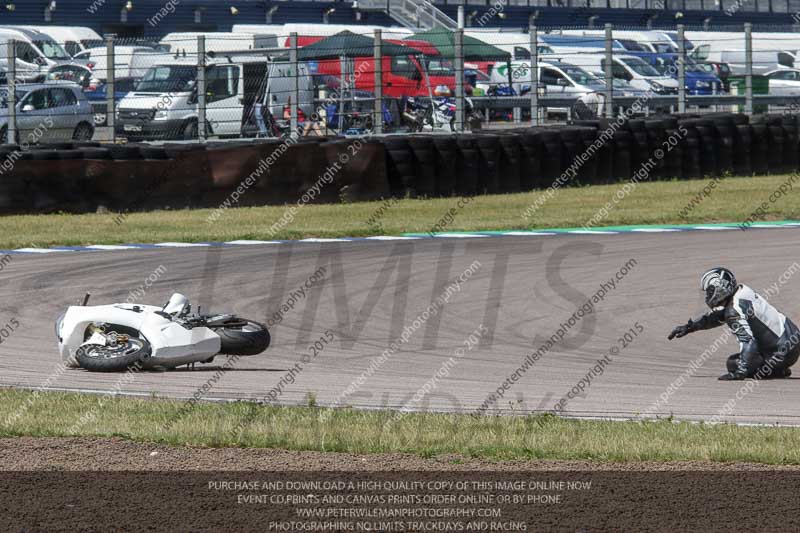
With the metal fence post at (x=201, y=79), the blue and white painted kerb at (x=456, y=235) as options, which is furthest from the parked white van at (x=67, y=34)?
the blue and white painted kerb at (x=456, y=235)

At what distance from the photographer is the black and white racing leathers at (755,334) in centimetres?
877

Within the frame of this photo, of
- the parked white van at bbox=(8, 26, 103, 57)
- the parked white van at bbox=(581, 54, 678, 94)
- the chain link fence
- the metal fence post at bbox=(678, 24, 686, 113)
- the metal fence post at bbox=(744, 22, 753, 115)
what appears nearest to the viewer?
the chain link fence

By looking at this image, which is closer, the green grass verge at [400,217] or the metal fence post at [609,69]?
the green grass verge at [400,217]

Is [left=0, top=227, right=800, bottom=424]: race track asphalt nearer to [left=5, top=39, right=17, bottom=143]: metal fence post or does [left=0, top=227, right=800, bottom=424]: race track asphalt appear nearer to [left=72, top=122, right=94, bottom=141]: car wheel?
[left=5, top=39, right=17, bottom=143]: metal fence post

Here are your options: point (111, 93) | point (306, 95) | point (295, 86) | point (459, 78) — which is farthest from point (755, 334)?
point (306, 95)

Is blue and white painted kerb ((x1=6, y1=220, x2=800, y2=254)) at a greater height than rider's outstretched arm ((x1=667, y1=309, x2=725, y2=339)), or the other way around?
blue and white painted kerb ((x1=6, y1=220, x2=800, y2=254))

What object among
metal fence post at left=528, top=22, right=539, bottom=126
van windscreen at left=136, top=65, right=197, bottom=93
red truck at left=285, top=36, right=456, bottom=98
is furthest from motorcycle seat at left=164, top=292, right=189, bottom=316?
van windscreen at left=136, top=65, right=197, bottom=93

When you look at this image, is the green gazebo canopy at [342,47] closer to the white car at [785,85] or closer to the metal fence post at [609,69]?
the metal fence post at [609,69]

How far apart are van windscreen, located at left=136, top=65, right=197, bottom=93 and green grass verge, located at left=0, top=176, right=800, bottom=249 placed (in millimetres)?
8089

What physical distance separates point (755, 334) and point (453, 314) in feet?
10.2

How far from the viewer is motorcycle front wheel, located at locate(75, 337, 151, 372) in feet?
29.2

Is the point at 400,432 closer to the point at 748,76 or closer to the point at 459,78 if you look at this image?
the point at 459,78

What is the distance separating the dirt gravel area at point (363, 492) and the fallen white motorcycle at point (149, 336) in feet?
6.10

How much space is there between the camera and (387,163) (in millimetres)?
18953
